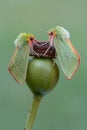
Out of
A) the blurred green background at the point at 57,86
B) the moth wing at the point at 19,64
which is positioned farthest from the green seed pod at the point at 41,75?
the blurred green background at the point at 57,86

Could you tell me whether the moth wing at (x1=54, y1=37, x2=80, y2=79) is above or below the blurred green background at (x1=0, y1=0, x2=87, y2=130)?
above

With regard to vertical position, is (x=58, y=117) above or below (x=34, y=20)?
below

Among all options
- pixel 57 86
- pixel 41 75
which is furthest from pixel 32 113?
pixel 57 86

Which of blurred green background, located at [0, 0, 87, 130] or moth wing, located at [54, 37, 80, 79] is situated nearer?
moth wing, located at [54, 37, 80, 79]

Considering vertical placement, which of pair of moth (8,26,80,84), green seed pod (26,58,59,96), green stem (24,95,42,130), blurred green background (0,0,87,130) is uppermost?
pair of moth (8,26,80,84)

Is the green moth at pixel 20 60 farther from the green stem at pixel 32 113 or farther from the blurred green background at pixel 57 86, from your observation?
the blurred green background at pixel 57 86

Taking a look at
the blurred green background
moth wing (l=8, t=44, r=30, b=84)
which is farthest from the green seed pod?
the blurred green background

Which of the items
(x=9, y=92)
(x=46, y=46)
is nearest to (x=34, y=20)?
(x=9, y=92)

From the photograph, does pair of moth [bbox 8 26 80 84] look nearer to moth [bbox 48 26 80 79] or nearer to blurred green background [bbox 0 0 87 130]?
moth [bbox 48 26 80 79]
